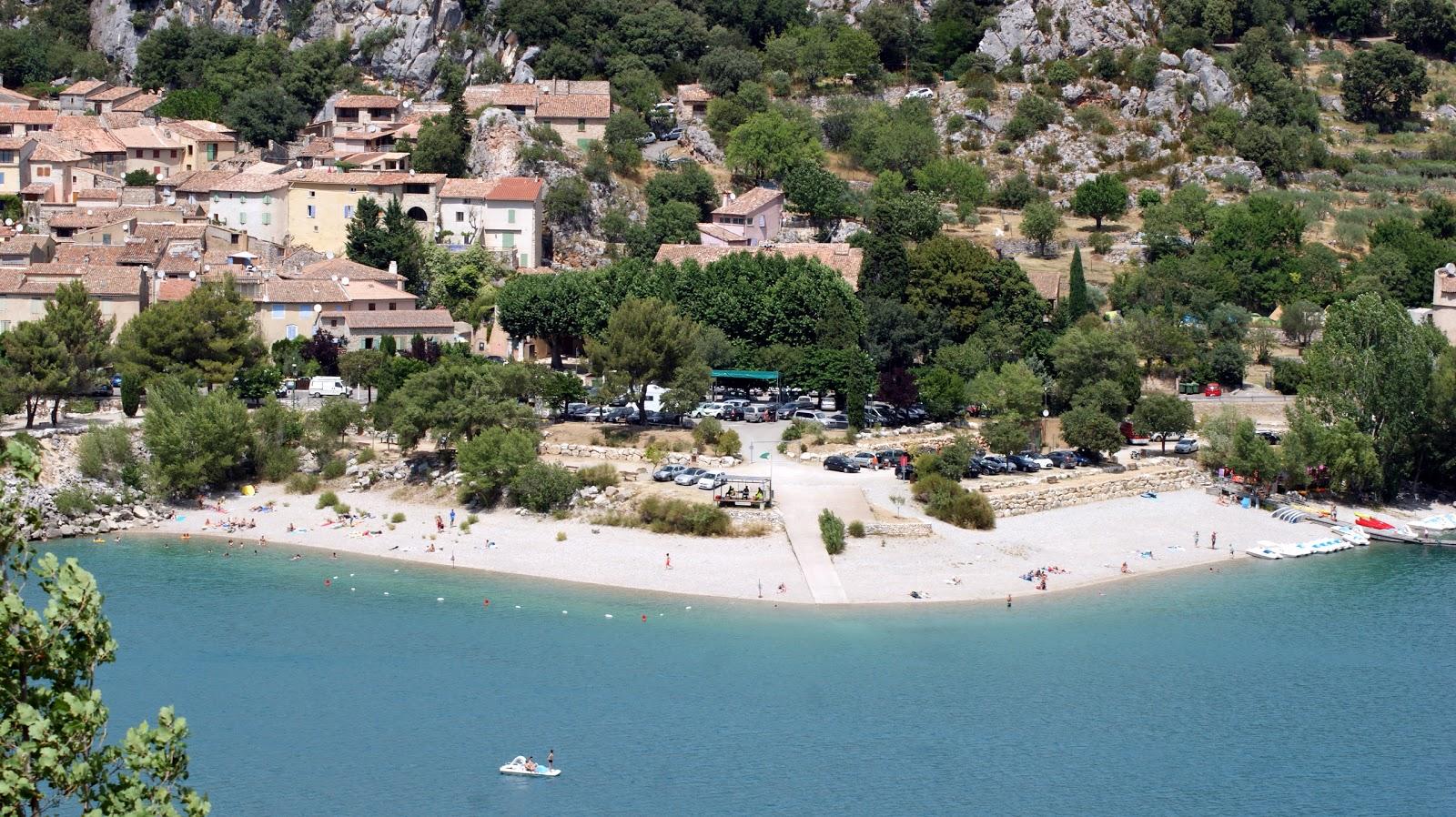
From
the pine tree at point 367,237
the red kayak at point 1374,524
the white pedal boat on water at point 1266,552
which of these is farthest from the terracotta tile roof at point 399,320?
the red kayak at point 1374,524

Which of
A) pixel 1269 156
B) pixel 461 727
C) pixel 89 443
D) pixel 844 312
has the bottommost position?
pixel 461 727

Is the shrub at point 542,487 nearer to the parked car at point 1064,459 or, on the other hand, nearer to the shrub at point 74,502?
the shrub at point 74,502

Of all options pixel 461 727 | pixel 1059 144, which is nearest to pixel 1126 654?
pixel 461 727

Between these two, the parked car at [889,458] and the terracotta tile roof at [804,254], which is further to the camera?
the terracotta tile roof at [804,254]

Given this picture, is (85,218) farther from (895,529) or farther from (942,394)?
(895,529)

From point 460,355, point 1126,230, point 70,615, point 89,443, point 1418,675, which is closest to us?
point 70,615

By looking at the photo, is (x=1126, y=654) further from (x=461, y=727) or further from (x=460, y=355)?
(x=460, y=355)

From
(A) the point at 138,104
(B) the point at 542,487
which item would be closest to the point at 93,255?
(A) the point at 138,104
